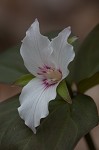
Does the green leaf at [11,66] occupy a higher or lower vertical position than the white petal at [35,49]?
lower

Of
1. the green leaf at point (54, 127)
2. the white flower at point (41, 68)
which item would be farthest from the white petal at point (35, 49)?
the green leaf at point (54, 127)

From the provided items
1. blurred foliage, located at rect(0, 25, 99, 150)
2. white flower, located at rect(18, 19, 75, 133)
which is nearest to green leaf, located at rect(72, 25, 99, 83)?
blurred foliage, located at rect(0, 25, 99, 150)

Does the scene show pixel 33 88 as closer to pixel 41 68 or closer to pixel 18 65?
pixel 41 68

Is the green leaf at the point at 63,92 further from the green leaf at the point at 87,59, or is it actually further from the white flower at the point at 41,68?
the green leaf at the point at 87,59

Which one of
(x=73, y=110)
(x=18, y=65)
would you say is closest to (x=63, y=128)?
(x=73, y=110)

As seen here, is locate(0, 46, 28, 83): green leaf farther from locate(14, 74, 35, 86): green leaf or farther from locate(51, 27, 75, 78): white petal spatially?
locate(51, 27, 75, 78): white petal

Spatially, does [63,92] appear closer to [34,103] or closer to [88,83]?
[34,103]

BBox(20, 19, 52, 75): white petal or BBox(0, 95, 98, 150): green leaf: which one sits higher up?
BBox(20, 19, 52, 75): white petal
